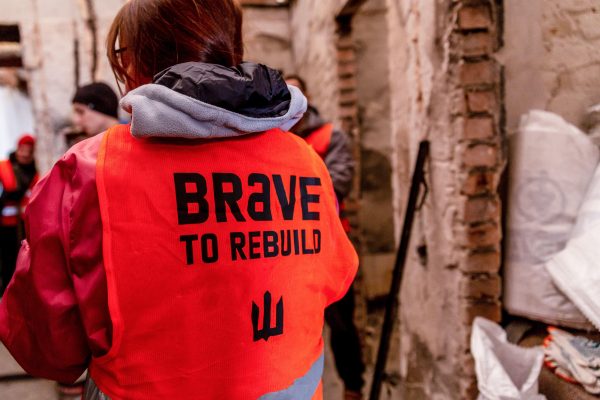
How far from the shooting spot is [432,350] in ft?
5.95

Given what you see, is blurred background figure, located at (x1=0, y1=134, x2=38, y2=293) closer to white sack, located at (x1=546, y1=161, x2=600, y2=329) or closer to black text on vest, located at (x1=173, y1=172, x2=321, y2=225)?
black text on vest, located at (x1=173, y1=172, x2=321, y2=225)

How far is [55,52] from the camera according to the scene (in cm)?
414

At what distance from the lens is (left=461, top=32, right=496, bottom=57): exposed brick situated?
1.46m

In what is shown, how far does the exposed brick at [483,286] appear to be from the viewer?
4.95ft

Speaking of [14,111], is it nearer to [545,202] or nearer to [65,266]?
[65,266]

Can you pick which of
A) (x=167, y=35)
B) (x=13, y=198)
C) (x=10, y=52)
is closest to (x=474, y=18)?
(x=167, y=35)

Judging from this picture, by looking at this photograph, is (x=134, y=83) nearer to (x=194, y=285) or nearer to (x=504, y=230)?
(x=194, y=285)

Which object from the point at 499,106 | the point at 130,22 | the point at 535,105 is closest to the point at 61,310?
the point at 130,22

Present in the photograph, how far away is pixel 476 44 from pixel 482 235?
65cm

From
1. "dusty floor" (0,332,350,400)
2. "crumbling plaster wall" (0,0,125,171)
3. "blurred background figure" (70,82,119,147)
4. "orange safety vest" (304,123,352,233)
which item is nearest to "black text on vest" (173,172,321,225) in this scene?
"orange safety vest" (304,123,352,233)

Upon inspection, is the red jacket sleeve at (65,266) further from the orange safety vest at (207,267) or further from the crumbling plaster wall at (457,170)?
the crumbling plaster wall at (457,170)

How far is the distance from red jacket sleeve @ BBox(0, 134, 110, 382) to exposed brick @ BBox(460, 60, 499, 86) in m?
1.22

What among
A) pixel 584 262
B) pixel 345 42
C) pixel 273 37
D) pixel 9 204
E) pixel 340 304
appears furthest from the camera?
pixel 273 37

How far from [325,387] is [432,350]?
3.48ft
